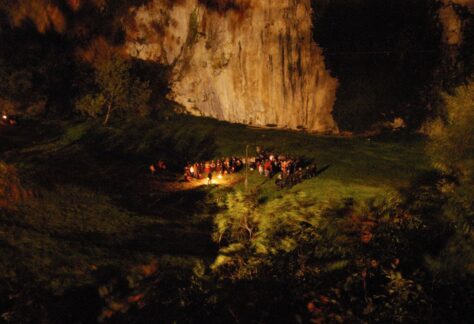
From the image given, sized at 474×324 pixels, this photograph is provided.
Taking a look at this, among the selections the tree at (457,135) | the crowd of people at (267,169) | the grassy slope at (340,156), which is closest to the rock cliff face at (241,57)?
the grassy slope at (340,156)

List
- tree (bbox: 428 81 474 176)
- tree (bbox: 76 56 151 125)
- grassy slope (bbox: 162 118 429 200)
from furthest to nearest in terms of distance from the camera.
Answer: tree (bbox: 76 56 151 125) < grassy slope (bbox: 162 118 429 200) < tree (bbox: 428 81 474 176)

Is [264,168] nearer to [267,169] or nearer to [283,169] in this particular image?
[267,169]

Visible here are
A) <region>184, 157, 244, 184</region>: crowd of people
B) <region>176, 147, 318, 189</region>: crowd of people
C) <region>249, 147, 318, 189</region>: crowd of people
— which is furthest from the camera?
<region>184, 157, 244, 184</region>: crowd of people

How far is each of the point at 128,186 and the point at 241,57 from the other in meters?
24.0

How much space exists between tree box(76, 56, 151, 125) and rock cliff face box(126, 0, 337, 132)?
31.0 feet

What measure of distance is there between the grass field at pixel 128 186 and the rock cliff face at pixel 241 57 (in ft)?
12.3

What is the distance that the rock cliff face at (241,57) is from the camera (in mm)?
37656

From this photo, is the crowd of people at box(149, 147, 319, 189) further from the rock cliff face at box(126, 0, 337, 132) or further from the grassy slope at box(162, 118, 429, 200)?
the rock cliff face at box(126, 0, 337, 132)

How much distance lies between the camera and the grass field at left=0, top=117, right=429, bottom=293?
13.8 m

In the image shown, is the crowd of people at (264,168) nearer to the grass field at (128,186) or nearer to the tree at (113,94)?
the grass field at (128,186)

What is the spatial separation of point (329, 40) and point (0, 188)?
31.8 metres

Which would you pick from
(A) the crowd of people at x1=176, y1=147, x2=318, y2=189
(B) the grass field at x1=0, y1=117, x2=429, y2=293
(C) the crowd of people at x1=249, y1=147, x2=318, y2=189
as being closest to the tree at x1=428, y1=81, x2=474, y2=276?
(B) the grass field at x1=0, y1=117, x2=429, y2=293

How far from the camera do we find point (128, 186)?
24.6 metres

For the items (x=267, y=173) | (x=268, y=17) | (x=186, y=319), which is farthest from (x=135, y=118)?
(x=186, y=319)
